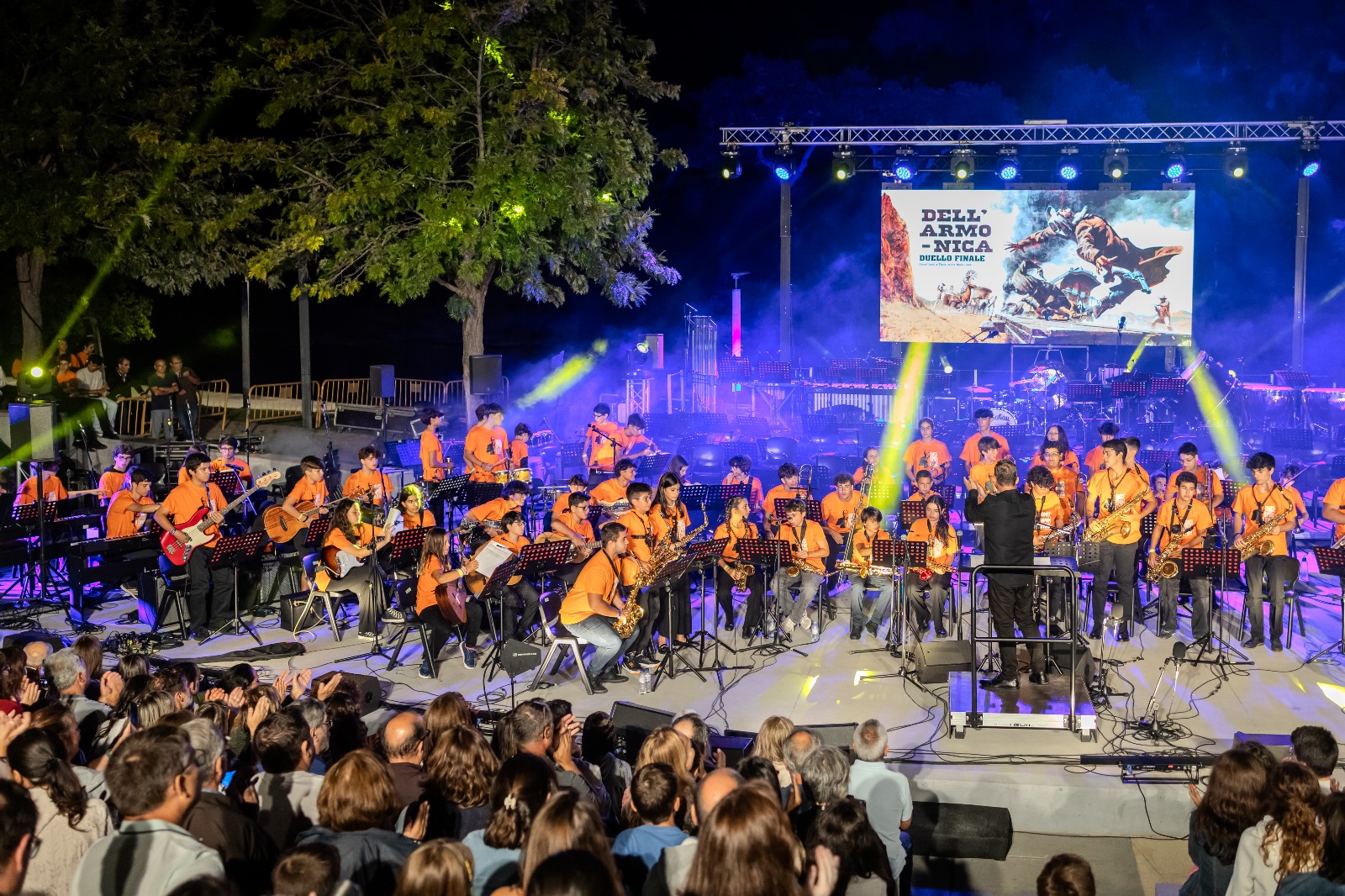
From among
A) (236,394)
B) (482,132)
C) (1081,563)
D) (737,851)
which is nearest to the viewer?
(737,851)

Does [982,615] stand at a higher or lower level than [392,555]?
lower

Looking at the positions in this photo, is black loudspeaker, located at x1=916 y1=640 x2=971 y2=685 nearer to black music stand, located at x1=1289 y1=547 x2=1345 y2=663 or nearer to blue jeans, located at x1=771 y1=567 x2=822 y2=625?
blue jeans, located at x1=771 y1=567 x2=822 y2=625

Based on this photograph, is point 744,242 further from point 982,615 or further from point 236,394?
point 982,615

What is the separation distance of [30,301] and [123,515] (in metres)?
13.9

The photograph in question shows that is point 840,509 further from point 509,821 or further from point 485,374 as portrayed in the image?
point 509,821

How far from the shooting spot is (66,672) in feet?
26.6

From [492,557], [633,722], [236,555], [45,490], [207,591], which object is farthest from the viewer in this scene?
[45,490]

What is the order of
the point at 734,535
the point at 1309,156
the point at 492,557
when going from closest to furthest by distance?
the point at 492,557
the point at 734,535
the point at 1309,156

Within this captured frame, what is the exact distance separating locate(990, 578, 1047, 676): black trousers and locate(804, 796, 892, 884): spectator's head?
5.20 meters

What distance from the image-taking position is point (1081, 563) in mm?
12930

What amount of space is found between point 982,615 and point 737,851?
1064cm

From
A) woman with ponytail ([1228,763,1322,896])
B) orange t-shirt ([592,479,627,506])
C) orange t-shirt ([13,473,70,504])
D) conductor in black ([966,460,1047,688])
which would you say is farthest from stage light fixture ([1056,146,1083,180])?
woman with ponytail ([1228,763,1322,896])

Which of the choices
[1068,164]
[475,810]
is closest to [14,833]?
[475,810]

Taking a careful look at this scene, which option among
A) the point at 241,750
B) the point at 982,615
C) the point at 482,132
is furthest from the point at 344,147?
the point at 241,750
